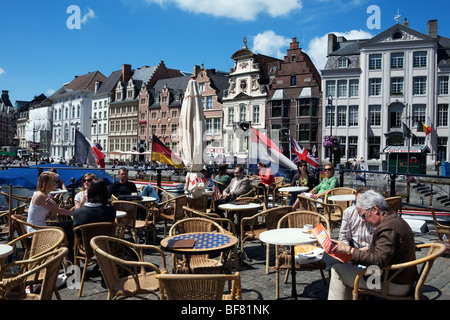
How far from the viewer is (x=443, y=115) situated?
37.2 m

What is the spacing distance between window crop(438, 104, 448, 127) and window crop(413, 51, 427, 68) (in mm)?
4335

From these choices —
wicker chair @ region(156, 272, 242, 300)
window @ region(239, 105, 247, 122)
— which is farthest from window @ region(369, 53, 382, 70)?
wicker chair @ region(156, 272, 242, 300)

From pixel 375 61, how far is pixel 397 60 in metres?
2.06

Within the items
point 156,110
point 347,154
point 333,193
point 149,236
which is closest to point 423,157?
point 347,154

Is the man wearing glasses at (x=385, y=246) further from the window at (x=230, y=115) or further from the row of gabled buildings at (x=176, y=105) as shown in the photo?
the window at (x=230, y=115)

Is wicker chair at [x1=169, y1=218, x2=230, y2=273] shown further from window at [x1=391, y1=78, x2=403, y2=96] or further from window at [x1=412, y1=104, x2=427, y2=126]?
window at [x1=391, y1=78, x2=403, y2=96]

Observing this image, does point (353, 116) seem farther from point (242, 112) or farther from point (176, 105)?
point (176, 105)

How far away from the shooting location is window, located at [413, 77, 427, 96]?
37.5m

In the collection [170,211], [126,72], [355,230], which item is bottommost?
[170,211]

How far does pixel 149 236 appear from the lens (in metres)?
7.33

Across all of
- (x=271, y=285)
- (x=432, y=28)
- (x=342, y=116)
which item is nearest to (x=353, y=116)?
(x=342, y=116)

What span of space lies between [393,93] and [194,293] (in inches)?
1586
